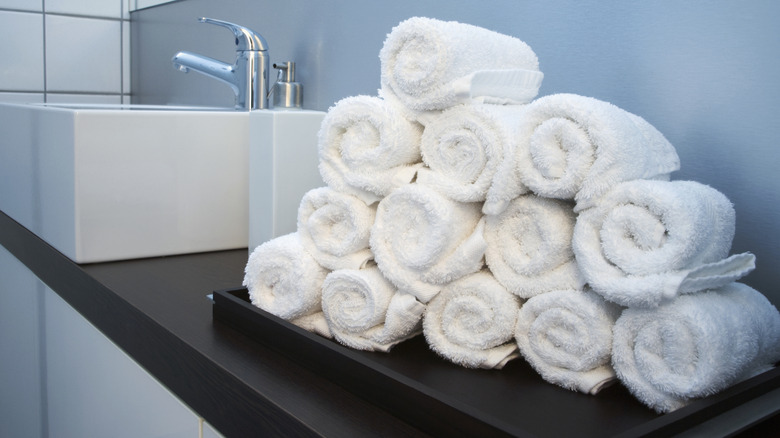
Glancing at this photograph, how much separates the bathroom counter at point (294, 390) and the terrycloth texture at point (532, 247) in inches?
3.1

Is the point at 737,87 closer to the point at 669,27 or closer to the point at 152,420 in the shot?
the point at 669,27

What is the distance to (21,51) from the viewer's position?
5.61 feet

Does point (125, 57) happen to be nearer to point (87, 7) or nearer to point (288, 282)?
point (87, 7)

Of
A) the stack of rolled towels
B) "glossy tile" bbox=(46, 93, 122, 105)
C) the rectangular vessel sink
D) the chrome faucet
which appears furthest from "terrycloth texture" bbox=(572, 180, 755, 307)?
"glossy tile" bbox=(46, 93, 122, 105)

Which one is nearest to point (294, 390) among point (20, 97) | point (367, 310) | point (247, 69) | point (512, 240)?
point (367, 310)

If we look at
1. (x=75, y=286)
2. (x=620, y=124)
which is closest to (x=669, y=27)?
(x=620, y=124)

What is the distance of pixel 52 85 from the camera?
176cm

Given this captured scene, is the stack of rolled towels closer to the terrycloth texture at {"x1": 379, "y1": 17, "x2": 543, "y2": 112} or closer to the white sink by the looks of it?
the terrycloth texture at {"x1": 379, "y1": 17, "x2": 543, "y2": 112}

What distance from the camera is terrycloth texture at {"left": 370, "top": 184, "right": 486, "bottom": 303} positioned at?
1.74 ft

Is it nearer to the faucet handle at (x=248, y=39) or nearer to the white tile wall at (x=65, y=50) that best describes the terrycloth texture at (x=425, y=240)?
the faucet handle at (x=248, y=39)

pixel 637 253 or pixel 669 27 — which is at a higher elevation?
pixel 669 27

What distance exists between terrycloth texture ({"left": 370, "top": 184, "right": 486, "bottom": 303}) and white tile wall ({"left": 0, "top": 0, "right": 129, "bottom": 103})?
59.8 inches

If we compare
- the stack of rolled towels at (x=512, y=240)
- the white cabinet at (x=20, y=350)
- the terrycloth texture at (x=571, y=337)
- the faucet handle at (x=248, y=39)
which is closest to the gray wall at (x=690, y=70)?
the stack of rolled towels at (x=512, y=240)

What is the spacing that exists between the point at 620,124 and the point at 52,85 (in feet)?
5.54
